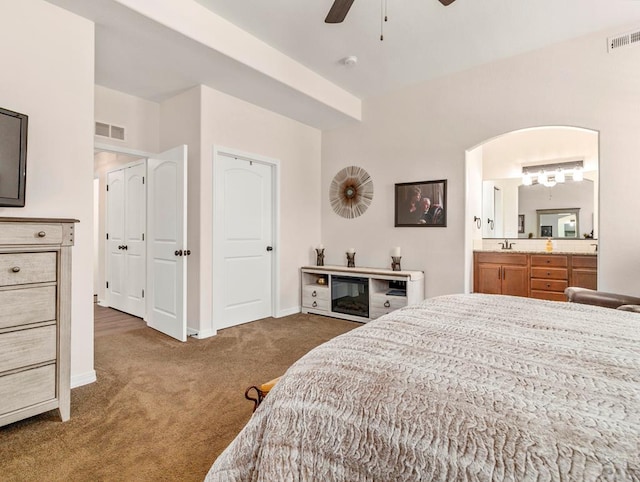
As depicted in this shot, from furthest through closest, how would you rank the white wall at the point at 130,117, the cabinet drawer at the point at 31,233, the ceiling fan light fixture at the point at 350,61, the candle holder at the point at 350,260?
the candle holder at the point at 350,260 → the white wall at the point at 130,117 → the ceiling fan light fixture at the point at 350,61 → the cabinet drawer at the point at 31,233

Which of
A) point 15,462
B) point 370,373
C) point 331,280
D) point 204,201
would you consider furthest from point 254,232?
point 370,373

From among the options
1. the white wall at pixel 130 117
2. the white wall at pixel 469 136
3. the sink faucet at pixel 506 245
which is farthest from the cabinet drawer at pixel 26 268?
the sink faucet at pixel 506 245

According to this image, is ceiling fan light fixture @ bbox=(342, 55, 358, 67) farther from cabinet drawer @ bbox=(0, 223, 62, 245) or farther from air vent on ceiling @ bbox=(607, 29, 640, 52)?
cabinet drawer @ bbox=(0, 223, 62, 245)

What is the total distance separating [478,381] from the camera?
2.80 ft

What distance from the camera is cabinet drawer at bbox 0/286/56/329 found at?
1.77 m

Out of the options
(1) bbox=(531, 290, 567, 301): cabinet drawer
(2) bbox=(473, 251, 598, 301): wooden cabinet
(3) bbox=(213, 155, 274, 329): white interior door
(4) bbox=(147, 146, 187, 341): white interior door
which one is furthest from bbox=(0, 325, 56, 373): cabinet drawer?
(1) bbox=(531, 290, 567, 301): cabinet drawer

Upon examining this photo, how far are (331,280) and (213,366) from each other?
2064 millimetres

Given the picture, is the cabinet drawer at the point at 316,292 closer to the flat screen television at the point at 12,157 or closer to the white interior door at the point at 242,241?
the white interior door at the point at 242,241

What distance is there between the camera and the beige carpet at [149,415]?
1595 mm

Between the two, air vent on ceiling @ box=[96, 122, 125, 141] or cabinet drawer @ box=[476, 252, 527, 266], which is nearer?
air vent on ceiling @ box=[96, 122, 125, 141]

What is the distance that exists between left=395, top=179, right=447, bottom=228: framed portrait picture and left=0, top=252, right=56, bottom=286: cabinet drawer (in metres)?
3.53

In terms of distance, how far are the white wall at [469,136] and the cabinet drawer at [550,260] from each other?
3.03 feet

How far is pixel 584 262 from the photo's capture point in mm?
3908

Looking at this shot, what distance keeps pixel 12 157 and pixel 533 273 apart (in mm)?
4977
